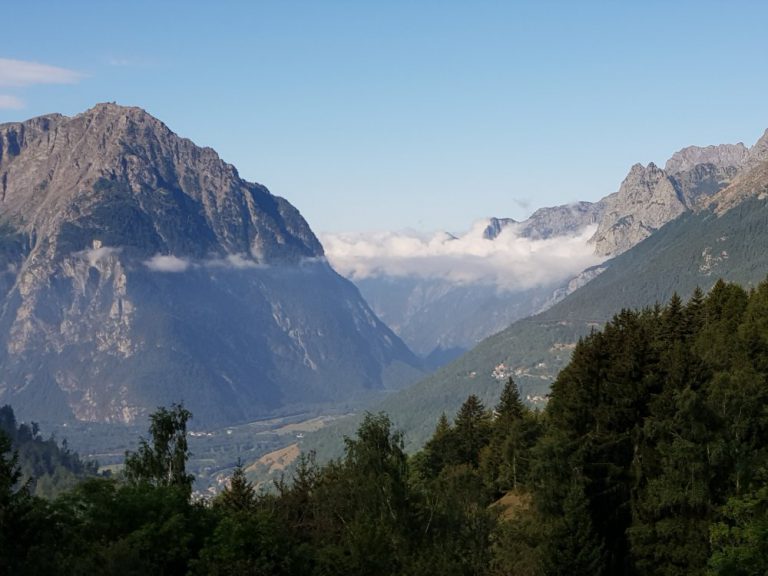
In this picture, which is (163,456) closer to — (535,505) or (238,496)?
(238,496)

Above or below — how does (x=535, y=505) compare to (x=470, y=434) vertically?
below

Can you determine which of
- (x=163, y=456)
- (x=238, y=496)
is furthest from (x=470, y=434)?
(x=238, y=496)

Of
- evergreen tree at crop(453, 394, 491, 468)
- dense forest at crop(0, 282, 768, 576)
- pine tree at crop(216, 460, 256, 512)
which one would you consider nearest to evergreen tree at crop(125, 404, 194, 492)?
dense forest at crop(0, 282, 768, 576)

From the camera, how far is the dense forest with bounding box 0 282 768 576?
72.6 m

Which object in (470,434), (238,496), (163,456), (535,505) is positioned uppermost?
(163,456)

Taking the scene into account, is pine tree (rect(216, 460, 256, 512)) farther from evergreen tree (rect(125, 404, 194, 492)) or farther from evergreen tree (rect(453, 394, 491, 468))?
evergreen tree (rect(453, 394, 491, 468))

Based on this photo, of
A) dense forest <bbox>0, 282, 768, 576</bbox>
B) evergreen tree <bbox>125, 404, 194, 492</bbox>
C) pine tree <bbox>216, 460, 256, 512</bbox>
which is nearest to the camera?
dense forest <bbox>0, 282, 768, 576</bbox>

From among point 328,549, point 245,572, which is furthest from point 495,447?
point 245,572

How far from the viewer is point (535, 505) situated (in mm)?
87375

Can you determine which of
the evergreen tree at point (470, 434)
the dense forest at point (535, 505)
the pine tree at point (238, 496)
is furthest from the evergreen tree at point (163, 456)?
the evergreen tree at point (470, 434)

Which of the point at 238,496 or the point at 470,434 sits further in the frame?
the point at 470,434

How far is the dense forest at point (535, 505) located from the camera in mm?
72625

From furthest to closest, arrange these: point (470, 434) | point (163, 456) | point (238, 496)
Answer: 1. point (470, 434)
2. point (163, 456)
3. point (238, 496)

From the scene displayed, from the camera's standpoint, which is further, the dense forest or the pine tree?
the pine tree
